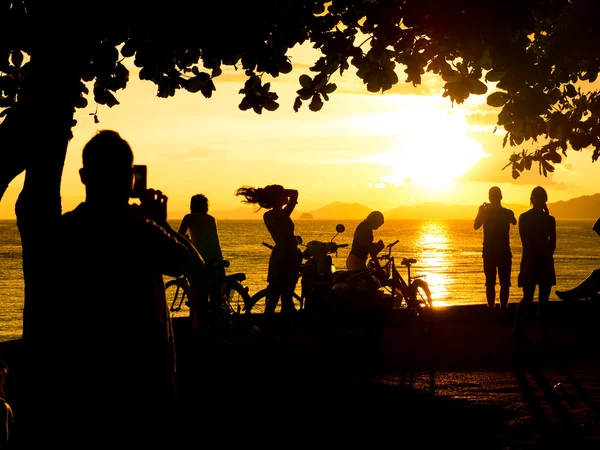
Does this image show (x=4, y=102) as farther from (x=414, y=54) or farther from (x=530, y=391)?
(x=530, y=391)

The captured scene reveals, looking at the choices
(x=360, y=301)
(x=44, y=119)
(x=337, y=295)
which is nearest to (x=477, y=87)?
(x=44, y=119)

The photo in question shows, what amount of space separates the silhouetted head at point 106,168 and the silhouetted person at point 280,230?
7.73 meters

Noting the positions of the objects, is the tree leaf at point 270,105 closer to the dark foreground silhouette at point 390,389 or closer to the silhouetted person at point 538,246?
the dark foreground silhouette at point 390,389

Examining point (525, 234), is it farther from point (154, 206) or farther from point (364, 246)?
point (154, 206)

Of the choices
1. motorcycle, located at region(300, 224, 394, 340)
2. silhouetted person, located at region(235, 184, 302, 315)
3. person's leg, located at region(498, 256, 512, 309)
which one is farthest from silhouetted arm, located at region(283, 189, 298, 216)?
person's leg, located at region(498, 256, 512, 309)

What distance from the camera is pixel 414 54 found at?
8.62 metres

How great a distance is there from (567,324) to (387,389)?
259 inches

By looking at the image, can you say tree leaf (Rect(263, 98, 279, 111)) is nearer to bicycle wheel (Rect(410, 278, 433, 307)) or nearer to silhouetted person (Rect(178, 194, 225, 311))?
silhouetted person (Rect(178, 194, 225, 311))

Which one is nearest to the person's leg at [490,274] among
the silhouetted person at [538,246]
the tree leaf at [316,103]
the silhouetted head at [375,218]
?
the silhouetted person at [538,246]

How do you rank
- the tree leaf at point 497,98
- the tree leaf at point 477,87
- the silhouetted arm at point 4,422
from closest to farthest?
the silhouetted arm at point 4,422, the tree leaf at point 497,98, the tree leaf at point 477,87

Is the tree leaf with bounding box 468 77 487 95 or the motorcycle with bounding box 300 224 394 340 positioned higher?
the tree leaf with bounding box 468 77 487 95

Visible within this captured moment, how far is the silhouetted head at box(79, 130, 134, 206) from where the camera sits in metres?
3.52

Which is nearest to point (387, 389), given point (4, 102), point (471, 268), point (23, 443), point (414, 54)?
point (414, 54)

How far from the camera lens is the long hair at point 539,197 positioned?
1224 centimetres
